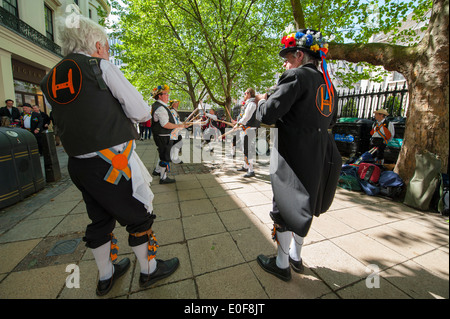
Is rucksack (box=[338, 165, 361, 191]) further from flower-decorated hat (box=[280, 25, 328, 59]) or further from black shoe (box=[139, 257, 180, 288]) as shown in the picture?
black shoe (box=[139, 257, 180, 288])

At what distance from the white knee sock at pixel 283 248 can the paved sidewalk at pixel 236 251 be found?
16 cm

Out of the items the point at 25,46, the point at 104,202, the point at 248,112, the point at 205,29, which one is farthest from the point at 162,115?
the point at 25,46

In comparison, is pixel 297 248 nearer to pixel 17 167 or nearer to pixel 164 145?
pixel 164 145

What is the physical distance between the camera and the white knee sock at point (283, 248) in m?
1.88

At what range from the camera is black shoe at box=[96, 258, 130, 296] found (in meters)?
1.79

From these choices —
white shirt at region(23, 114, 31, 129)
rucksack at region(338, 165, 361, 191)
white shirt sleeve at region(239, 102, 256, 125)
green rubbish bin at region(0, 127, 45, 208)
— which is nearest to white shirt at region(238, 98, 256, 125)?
white shirt sleeve at region(239, 102, 256, 125)

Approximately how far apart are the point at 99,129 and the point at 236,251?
6.19 ft

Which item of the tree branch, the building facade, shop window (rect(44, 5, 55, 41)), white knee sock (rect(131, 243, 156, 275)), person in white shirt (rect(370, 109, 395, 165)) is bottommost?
white knee sock (rect(131, 243, 156, 275))

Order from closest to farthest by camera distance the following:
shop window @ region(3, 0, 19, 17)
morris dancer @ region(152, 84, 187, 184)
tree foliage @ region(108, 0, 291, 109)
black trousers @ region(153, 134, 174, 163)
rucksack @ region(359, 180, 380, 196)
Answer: rucksack @ region(359, 180, 380, 196)
morris dancer @ region(152, 84, 187, 184)
black trousers @ region(153, 134, 174, 163)
shop window @ region(3, 0, 19, 17)
tree foliage @ region(108, 0, 291, 109)

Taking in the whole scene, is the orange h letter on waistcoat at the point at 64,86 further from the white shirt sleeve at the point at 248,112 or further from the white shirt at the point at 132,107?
the white shirt sleeve at the point at 248,112

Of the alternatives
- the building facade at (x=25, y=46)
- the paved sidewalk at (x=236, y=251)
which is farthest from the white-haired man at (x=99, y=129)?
the building facade at (x=25, y=46)

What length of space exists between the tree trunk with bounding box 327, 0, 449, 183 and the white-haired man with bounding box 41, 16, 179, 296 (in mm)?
4724

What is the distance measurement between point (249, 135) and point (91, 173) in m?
4.48
